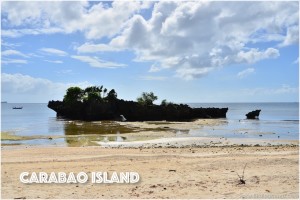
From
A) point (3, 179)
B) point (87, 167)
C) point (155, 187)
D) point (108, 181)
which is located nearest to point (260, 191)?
point (155, 187)

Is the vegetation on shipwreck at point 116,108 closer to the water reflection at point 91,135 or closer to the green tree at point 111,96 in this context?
the green tree at point 111,96

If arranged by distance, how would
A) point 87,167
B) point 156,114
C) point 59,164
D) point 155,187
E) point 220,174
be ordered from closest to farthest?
point 155,187 → point 220,174 → point 87,167 → point 59,164 → point 156,114

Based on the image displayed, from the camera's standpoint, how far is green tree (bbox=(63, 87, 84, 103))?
9306cm

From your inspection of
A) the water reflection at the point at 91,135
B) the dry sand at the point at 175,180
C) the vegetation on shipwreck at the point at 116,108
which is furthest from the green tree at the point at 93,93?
the dry sand at the point at 175,180

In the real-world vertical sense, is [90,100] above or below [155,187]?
above

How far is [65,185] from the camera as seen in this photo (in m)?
13.6

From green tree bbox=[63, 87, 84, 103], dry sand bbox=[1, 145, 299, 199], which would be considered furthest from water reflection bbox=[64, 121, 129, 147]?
green tree bbox=[63, 87, 84, 103]

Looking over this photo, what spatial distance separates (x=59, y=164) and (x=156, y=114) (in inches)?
2558

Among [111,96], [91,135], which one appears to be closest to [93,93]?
[111,96]

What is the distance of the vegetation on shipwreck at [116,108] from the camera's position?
8325 cm

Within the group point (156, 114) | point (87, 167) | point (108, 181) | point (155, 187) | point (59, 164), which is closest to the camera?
point (155, 187)

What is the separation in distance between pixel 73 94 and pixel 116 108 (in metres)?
14.2

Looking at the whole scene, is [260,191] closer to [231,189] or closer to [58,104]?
[231,189]

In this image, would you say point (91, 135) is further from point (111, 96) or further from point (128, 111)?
point (111, 96)
